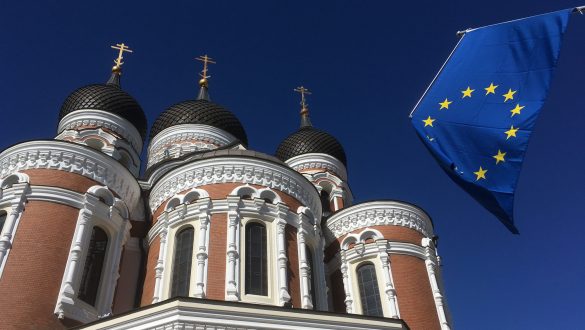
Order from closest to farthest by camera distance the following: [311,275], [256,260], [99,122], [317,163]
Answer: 1. [256,260]
2. [311,275]
3. [99,122]
4. [317,163]

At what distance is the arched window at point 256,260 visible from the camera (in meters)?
12.9

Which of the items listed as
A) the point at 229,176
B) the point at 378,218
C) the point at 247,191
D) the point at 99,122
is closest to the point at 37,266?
the point at 229,176

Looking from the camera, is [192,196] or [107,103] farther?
[107,103]

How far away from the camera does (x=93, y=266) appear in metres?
13.8

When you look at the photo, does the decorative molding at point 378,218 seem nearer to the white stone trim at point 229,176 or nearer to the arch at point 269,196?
the white stone trim at point 229,176

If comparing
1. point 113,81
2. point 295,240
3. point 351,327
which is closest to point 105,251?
point 295,240

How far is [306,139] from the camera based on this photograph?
2581 centimetres

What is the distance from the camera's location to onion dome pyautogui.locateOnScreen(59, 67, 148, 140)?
2319 centimetres

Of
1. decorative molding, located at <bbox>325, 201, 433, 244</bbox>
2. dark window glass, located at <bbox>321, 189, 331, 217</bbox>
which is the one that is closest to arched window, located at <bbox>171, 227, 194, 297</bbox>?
decorative molding, located at <bbox>325, 201, 433, 244</bbox>

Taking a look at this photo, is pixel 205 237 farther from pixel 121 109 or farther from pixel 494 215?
pixel 121 109

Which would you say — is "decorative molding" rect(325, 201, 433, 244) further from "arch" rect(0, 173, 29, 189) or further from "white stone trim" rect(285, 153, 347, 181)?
"arch" rect(0, 173, 29, 189)

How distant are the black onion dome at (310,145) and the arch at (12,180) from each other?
43.3ft

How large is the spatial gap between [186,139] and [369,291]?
11067 mm

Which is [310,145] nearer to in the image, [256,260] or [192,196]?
[192,196]
